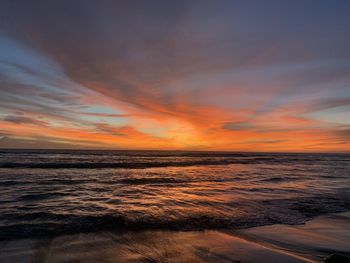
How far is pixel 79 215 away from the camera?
25.3 ft

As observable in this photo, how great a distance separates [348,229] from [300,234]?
69.0 inches

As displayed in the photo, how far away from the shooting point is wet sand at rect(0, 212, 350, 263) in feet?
15.9

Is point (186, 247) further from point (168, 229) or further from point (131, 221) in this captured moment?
point (131, 221)

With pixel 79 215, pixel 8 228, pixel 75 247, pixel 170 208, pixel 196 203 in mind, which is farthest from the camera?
pixel 196 203

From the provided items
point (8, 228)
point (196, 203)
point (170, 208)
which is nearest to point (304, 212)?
point (196, 203)

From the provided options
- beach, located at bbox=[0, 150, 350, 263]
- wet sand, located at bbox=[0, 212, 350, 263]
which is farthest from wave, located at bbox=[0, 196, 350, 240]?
wet sand, located at bbox=[0, 212, 350, 263]

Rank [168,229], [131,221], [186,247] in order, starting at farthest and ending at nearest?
[131,221]
[168,229]
[186,247]

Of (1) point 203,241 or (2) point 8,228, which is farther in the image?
(2) point 8,228

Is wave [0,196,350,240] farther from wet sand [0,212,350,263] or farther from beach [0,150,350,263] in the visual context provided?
wet sand [0,212,350,263]

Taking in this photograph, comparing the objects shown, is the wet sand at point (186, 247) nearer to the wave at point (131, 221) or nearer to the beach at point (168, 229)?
the beach at point (168, 229)

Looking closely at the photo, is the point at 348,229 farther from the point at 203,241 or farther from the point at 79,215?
the point at 79,215

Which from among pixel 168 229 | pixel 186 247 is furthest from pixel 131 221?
pixel 186 247

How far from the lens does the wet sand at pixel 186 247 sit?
4836 millimetres

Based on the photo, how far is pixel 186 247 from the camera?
5.44 meters
